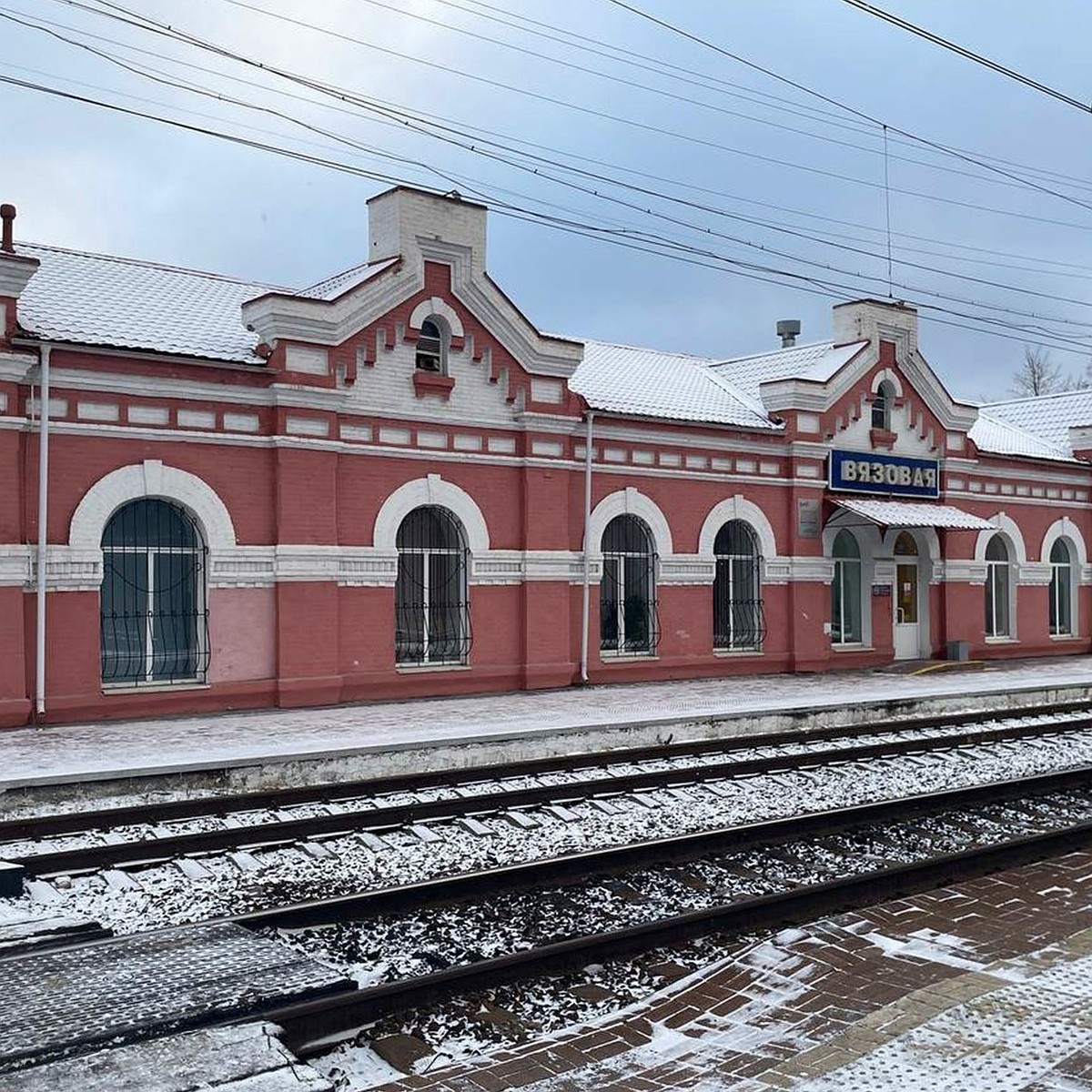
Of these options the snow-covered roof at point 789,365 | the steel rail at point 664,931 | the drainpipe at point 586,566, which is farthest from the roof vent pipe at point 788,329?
the steel rail at point 664,931

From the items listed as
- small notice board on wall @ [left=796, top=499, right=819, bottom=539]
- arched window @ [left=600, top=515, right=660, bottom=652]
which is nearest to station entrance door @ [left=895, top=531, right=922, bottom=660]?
small notice board on wall @ [left=796, top=499, right=819, bottom=539]

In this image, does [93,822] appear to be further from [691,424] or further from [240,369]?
[691,424]

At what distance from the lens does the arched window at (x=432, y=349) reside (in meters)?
17.4

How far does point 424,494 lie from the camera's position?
17.2 meters

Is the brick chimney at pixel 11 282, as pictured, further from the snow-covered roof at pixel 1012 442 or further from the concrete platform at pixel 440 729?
the snow-covered roof at pixel 1012 442

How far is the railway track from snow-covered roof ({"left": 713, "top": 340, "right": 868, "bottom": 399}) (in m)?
13.1

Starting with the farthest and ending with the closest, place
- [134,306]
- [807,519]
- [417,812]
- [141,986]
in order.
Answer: [807,519] → [134,306] → [417,812] → [141,986]

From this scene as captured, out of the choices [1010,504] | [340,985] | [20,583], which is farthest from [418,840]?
[1010,504]

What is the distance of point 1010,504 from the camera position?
25.6 meters

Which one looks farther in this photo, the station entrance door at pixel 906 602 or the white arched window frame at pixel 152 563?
the station entrance door at pixel 906 602

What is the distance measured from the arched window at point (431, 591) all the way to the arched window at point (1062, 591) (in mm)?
15811

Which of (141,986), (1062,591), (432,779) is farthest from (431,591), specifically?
(1062,591)

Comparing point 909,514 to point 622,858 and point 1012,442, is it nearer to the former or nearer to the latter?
point 1012,442

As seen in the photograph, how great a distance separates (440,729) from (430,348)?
6.30 m
